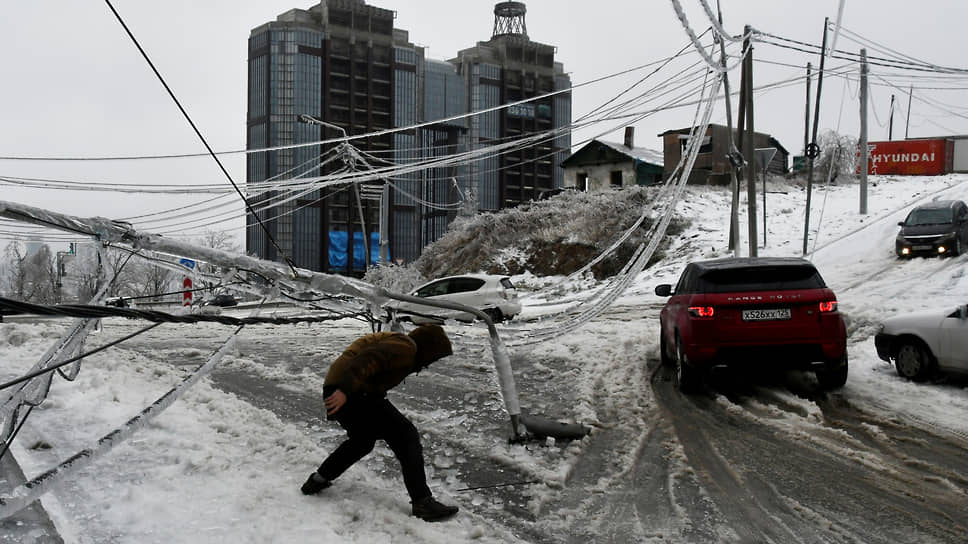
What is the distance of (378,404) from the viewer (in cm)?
482

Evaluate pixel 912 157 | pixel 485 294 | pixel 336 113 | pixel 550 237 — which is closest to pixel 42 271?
pixel 550 237

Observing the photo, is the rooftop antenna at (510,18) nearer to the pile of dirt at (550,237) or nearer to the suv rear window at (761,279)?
the pile of dirt at (550,237)

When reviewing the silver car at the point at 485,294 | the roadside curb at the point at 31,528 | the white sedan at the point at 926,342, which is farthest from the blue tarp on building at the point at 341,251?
the roadside curb at the point at 31,528

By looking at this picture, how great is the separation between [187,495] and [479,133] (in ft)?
265

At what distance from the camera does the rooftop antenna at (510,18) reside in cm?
9169

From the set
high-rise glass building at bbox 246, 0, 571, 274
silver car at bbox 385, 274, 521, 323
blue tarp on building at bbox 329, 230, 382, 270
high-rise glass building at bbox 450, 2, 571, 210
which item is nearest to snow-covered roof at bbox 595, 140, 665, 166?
high-rise glass building at bbox 246, 0, 571, 274

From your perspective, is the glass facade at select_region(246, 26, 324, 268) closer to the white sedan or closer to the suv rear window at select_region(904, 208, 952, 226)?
the suv rear window at select_region(904, 208, 952, 226)

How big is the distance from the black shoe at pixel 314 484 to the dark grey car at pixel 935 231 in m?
22.4

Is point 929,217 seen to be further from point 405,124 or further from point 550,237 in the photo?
point 405,124

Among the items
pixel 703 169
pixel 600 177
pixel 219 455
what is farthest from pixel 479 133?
pixel 219 455

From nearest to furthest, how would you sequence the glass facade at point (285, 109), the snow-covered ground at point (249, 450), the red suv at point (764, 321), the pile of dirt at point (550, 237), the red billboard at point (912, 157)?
1. the snow-covered ground at point (249, 450)
2. the red suv at point (764, 321)
3. the pile of dirt at point (550, 237)
4. the red billboard at point (912, 157)
5. the glass facade at point (285, 109)

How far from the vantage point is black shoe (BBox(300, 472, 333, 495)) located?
502cm

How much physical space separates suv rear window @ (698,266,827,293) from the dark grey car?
16702 mm

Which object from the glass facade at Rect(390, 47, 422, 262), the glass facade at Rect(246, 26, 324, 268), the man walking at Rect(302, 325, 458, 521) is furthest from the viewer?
the glass facade at Rect(390, 47, 422, 262)
